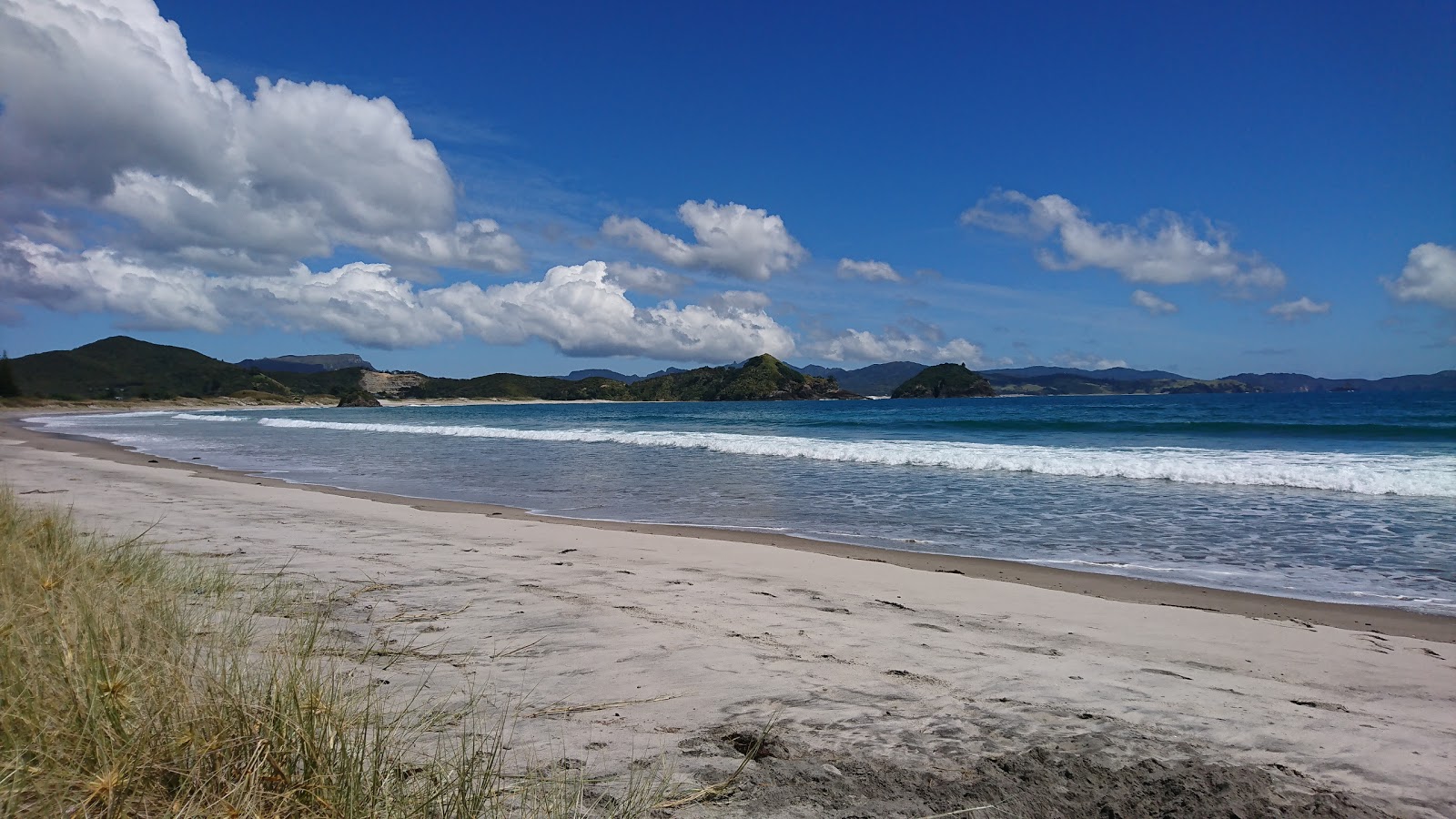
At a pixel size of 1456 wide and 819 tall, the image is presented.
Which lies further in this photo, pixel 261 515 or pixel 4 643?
pixel 261 515

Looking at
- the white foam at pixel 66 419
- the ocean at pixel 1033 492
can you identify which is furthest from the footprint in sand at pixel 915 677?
the white foam at pixel 66 419

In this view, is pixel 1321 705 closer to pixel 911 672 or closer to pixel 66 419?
pixel 911 672

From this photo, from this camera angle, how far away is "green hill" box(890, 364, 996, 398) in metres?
134

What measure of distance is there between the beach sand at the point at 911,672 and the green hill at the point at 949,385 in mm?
130391

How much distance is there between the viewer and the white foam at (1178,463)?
634 inches

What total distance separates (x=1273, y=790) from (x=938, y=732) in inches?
53.0

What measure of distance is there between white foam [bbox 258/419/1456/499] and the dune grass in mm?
18638

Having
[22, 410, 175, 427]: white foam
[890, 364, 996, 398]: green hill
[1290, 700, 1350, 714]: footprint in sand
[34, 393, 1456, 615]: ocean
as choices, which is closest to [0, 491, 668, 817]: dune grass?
[1290, 700, 1350, 714]: footprint in sand

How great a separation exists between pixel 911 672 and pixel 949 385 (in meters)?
136

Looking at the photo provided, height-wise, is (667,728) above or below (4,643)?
below

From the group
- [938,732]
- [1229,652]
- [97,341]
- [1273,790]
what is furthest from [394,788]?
[97,341]

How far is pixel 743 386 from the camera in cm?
15050

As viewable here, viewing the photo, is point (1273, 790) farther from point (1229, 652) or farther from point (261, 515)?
point (261, 515)

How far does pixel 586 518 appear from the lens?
40.5 ft
